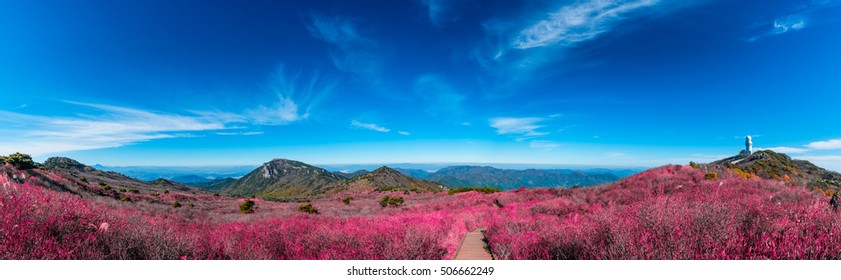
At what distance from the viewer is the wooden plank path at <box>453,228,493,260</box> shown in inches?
249

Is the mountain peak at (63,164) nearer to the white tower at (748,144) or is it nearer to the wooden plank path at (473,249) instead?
Result: the wooden plank path at (473,249)

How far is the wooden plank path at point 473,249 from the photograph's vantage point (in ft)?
20.8

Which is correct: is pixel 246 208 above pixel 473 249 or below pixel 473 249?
below

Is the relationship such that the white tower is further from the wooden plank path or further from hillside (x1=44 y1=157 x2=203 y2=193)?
hillside (x1=44 y1=157 x2=203 y2=193)

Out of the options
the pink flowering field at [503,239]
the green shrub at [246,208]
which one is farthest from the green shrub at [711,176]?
the green shrub at [246,208]

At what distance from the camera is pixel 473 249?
22.7 ft

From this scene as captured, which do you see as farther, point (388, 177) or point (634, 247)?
point (388, 177)

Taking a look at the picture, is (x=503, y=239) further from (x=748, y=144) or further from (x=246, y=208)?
(x=748, y=144)

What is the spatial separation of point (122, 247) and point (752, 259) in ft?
31.1

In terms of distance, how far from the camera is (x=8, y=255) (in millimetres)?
4023

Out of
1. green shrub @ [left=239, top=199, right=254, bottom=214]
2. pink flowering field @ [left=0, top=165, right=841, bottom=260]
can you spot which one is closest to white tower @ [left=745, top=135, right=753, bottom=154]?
pink flowering field @ [left=0, top=165, right=841, bottom=260]

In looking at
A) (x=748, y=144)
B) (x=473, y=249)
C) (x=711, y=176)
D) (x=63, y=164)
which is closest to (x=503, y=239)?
(x=473, y=249)
